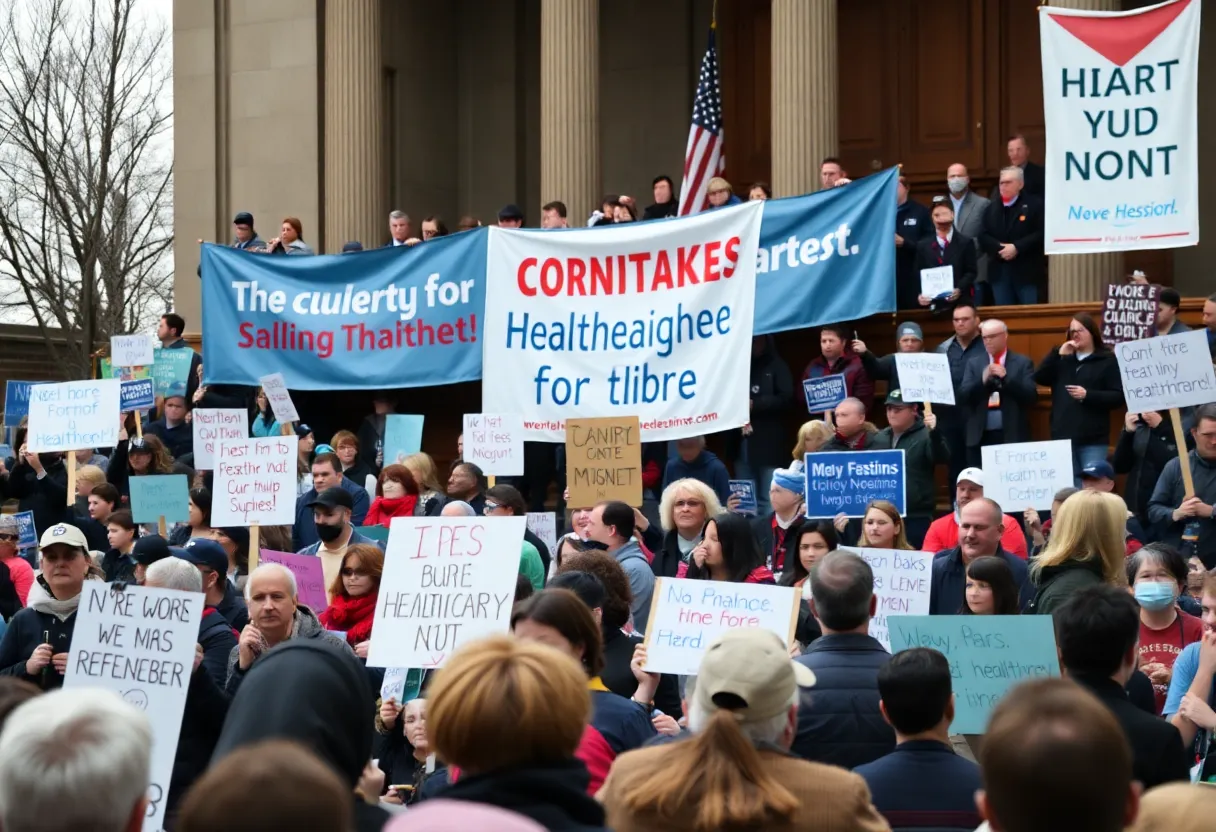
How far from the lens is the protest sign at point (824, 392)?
1435 centimetres

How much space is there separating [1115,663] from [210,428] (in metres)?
11.8

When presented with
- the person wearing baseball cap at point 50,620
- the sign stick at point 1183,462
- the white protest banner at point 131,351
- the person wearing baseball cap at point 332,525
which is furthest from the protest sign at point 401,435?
the person wearing baseball cap at point 50,620

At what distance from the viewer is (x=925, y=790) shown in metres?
4.74

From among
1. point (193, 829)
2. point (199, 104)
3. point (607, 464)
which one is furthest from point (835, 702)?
point (199, 104)

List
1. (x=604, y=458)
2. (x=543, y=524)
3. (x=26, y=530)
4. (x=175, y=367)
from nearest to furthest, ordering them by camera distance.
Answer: (x=604, y=458) → (x=543, y=524) → (x=26, y=530) → (x=175, y=367)

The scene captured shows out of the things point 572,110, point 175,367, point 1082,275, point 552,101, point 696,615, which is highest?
point 552,101

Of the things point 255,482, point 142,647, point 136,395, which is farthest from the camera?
point 136,395

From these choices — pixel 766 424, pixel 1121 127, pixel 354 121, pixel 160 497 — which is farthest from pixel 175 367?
pixel 1121 127

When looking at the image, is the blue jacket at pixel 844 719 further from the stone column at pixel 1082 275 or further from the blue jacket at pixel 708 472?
the stone column at pixel 1082 275

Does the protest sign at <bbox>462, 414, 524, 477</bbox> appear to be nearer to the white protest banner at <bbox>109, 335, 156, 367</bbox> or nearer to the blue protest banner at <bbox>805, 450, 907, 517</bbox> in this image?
the blue protest banner at <bbox>805, 450, 907, 517</bbox>

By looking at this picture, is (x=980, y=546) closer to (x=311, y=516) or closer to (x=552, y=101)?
(x=311, y=516)

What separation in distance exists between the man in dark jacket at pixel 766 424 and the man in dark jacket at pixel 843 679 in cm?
908

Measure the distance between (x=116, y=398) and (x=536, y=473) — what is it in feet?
12.4

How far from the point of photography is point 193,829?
8.84 ft
